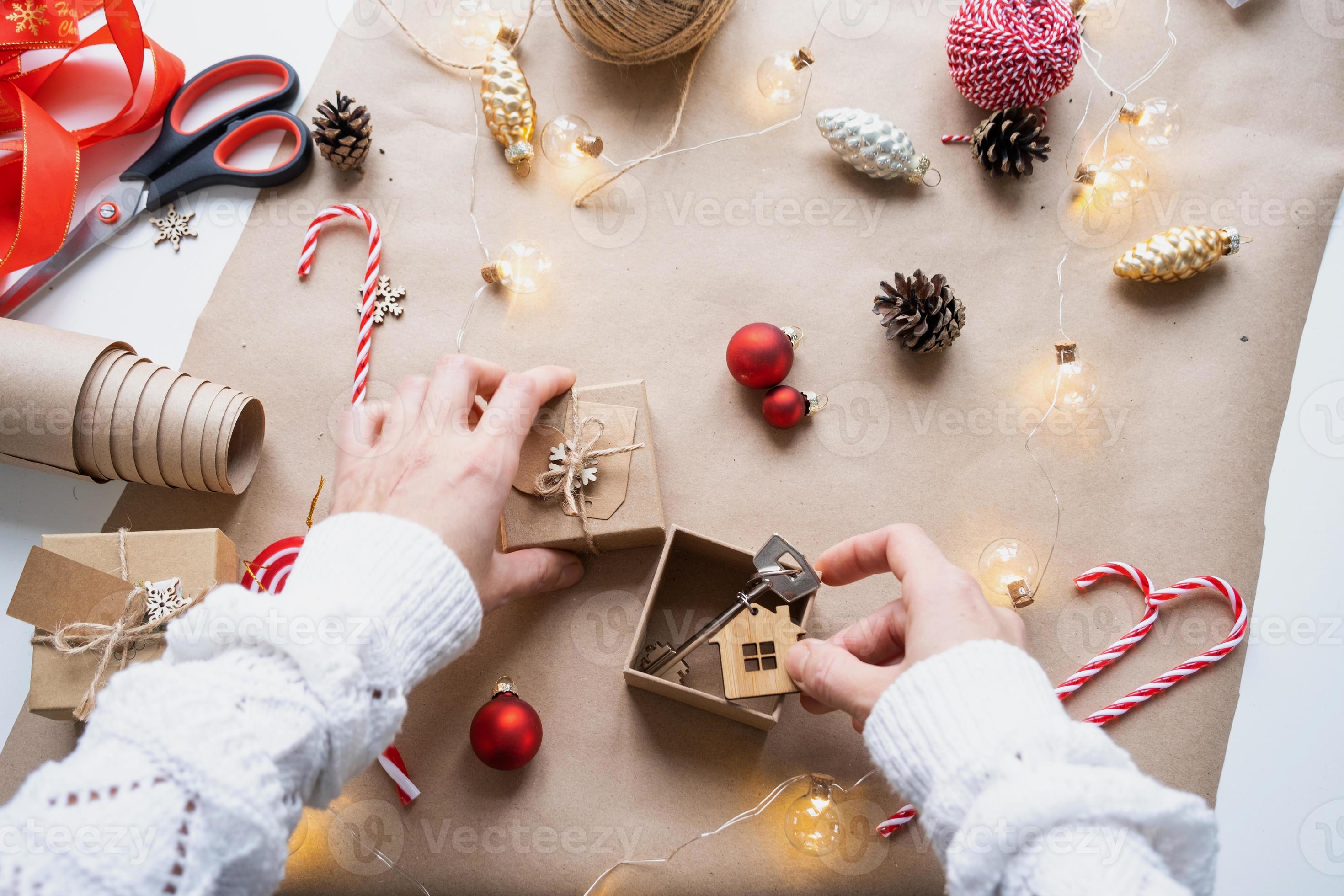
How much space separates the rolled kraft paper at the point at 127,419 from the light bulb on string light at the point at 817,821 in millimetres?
1083

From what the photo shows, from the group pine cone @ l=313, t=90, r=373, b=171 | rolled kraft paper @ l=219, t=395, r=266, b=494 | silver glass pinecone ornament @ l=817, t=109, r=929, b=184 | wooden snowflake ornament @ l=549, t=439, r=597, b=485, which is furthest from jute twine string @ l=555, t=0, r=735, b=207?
rolled kraft paper @ l=219, t=395, r=266, b=494

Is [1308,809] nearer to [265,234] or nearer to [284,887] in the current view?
[284,887]

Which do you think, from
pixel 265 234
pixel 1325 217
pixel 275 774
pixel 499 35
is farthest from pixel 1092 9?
pixel 275 774

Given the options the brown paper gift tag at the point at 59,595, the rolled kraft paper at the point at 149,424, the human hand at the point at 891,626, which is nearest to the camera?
the human hand at the point at 891,626

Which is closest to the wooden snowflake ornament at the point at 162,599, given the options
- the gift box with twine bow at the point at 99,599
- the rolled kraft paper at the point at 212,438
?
the gift box with twine bow at the point at 99,599

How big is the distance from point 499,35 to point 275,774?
1.21m

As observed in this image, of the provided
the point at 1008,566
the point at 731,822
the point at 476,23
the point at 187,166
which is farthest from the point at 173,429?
the point at 1008,566

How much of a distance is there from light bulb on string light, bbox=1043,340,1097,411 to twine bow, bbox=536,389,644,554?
26.5 inches

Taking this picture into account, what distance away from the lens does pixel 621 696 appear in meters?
1.26

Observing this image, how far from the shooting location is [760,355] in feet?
4.18

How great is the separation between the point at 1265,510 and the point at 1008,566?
438mm

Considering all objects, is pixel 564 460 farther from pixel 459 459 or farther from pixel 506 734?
pixel 506 734

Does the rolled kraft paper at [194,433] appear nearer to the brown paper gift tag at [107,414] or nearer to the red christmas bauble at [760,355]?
the brown paper gift tag at [107,414]

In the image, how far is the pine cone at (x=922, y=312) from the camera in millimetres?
1295
